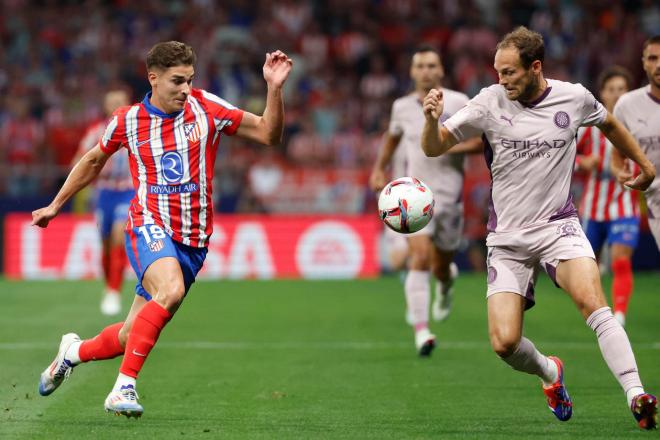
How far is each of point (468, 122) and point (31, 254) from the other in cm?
1359

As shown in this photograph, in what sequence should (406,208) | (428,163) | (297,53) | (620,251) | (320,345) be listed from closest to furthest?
(406,208) < (428,163) < (320,345) < (620,251) < (297,53)

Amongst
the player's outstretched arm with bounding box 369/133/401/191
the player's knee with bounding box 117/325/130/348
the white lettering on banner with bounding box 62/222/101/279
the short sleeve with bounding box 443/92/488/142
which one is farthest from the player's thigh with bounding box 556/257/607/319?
the white lettering on banner with bounding box 62/222/101/279

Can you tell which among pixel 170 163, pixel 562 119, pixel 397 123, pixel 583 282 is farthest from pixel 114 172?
pixel 583 282

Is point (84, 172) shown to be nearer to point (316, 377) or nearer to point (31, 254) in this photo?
point (316, 377)

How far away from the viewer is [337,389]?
26.3 ft

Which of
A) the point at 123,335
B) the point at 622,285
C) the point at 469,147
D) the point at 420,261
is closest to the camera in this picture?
the point at 123,335

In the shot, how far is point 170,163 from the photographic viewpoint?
6.77 meters

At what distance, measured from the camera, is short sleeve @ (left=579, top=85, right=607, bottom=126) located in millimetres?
6664

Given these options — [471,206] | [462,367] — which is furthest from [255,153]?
[462,367]

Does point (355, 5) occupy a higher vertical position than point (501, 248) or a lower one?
Result: higher

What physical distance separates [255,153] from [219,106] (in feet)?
43.9

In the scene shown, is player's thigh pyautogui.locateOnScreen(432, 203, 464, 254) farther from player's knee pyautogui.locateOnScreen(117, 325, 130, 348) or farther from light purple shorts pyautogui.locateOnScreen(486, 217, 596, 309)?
player's knee pyautogui.locateOnScreen(117, 325, 130, 348)

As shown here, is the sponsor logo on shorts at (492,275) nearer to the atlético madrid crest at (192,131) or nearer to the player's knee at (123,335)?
the atlético madrid crest at (192,131)

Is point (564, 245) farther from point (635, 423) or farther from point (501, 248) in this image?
point (635, 423)
